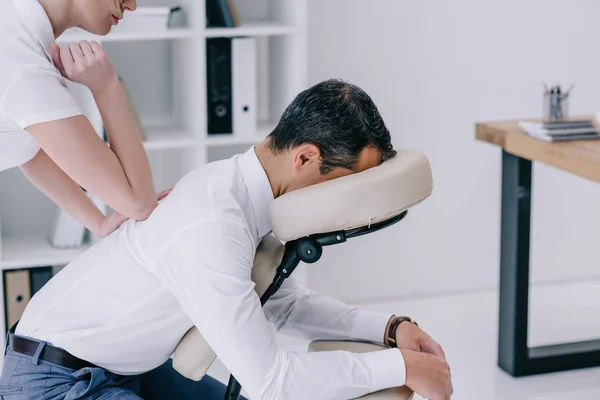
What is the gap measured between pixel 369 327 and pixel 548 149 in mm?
Answer: 1077

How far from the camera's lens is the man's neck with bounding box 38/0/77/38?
5.32ft

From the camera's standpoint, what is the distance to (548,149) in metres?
2.58

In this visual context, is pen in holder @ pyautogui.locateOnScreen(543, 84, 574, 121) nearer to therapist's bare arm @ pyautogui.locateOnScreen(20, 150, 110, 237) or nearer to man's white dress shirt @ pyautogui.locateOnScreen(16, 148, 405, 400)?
man's white dress shirt @ pyautogui.locateOnScreen(16, 148, 405, 400)

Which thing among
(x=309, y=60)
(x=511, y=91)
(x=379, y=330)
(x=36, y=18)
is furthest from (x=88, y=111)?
(x=511, y=91)

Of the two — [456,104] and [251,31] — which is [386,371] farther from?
[456,104]

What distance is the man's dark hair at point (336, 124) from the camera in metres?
1.54

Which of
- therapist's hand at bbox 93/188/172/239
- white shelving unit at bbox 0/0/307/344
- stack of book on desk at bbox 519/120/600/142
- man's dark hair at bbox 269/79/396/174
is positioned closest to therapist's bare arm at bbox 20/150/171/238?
therapist's hand at bbox 93/188/172/239

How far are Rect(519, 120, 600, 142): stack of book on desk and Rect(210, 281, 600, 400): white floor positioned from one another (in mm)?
768

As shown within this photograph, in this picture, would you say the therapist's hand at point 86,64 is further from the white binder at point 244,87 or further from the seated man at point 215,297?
the white binder at point 244,87

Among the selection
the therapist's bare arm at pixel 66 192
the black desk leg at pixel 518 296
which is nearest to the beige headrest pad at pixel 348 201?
the therapist's bare arm at pixel 66 192

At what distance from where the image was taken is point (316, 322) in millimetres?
1770

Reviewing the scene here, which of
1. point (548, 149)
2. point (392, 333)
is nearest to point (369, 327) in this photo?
point (392, 333)

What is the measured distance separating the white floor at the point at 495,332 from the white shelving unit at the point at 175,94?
726 millimetres

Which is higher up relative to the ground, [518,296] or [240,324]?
[240,324]
